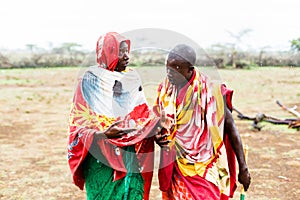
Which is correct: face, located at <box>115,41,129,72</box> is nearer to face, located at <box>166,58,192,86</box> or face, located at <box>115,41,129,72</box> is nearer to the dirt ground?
the dirt ground

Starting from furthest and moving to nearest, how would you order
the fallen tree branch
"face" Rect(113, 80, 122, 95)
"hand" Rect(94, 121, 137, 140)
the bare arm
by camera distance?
the fallen tree branch, the bare arm, "face" Rect(113, 80, 122, 95), "hand" Rect(94, 121, 137, 140)

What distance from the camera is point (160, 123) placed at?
2.57m

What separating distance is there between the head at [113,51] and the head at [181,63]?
296 millimetres

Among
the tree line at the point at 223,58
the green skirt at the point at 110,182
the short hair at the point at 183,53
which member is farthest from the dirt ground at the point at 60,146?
the tree line at the point at 223,58

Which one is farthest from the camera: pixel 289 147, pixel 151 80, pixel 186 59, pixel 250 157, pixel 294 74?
pixel 294 74

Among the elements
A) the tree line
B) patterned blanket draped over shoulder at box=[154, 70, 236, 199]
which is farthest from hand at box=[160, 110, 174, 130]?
the tree line

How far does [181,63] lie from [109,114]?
55cm

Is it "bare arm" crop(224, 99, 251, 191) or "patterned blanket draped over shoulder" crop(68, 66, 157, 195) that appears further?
"bare arm" crop(224, 99, 251, 191)

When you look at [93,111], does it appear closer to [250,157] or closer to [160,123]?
[160,123]

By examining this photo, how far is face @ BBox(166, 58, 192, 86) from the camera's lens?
2.55m

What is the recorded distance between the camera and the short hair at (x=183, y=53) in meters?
2.55

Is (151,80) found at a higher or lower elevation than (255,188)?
higher

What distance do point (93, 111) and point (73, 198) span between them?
2.70 metres

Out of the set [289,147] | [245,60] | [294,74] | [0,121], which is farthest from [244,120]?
[245,60]
